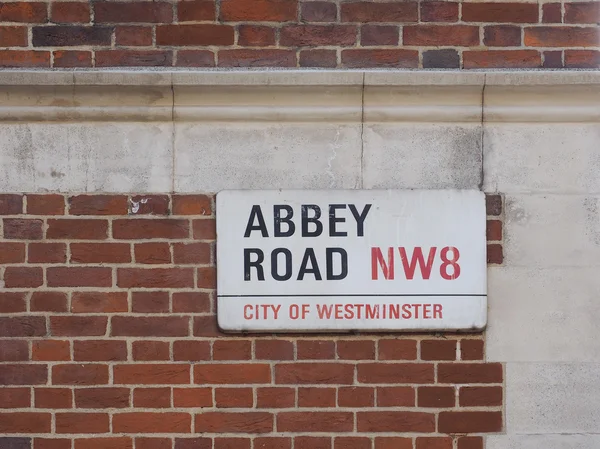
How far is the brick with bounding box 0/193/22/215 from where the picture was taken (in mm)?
2812

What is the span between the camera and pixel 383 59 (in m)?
2.84

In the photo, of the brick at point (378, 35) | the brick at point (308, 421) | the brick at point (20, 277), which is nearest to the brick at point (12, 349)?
the brick at point (20, 277)

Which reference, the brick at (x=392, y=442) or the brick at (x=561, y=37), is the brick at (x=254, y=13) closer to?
the brick at (x=561, y=37)

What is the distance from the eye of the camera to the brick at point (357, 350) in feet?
9.28

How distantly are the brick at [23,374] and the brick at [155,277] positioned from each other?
48cm

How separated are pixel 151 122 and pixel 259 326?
0.94m

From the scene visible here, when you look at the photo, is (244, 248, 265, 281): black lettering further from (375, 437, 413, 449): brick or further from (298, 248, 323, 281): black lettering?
(375, 437, 413, 449): brick

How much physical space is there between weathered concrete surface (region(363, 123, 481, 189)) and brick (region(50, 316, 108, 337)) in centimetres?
123

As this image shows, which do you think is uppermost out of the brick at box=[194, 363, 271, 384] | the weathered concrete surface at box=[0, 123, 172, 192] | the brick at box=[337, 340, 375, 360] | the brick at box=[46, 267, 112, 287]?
the weathered concrete surface at box=[0, 123, 172, 192]

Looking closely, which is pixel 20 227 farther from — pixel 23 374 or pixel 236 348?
pixel 236 348

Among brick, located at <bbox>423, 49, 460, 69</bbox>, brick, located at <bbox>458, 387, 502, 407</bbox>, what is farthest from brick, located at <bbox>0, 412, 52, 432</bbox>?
brick, located at <bbox>423, 49, 460, 69</bbox>

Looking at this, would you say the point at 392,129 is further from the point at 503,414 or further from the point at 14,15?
the point at 14,15

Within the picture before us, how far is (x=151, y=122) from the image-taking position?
2.81m

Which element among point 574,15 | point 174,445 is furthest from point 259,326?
point 574,15
